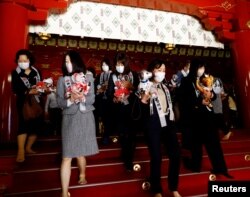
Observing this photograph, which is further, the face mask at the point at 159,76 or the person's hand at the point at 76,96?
the face mask at the point at 159,76

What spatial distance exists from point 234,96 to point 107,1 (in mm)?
5210

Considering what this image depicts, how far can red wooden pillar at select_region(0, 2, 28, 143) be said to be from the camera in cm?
565

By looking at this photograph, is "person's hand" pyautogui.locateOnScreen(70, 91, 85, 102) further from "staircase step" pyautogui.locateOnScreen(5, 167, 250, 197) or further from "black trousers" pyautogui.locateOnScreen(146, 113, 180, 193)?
"staircase step" pyautogui.locateOnScreen(5, 167, 250, 197)

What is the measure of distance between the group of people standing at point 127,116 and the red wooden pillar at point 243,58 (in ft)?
12.4

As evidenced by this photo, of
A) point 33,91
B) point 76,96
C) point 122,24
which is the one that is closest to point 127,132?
point 76,96

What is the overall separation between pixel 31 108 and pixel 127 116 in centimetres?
163

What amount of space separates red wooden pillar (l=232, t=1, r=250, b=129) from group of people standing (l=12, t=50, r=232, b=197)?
3782 millimetres

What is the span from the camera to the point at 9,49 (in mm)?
5871

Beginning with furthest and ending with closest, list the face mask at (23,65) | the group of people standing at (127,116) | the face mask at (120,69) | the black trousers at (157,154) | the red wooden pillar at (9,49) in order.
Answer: the red wooden pillar at (9,49)
the face mask at (120,69)
the face mask at (23,65)
the black trousers at (157,154)
the group of people standing at (127,116)

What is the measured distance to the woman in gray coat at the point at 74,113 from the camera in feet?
11.3

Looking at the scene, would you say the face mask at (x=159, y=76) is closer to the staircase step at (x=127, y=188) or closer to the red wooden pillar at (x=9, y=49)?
the staircase step at (x=127, y=188)

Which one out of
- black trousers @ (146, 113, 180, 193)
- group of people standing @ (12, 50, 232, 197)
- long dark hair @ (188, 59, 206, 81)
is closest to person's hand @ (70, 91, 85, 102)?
group of people standing @ (12, 50, 232, 197)

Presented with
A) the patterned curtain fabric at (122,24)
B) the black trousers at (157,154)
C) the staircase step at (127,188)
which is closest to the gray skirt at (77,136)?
the staircase step at (127,188)

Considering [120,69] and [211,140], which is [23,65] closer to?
[120,69]
